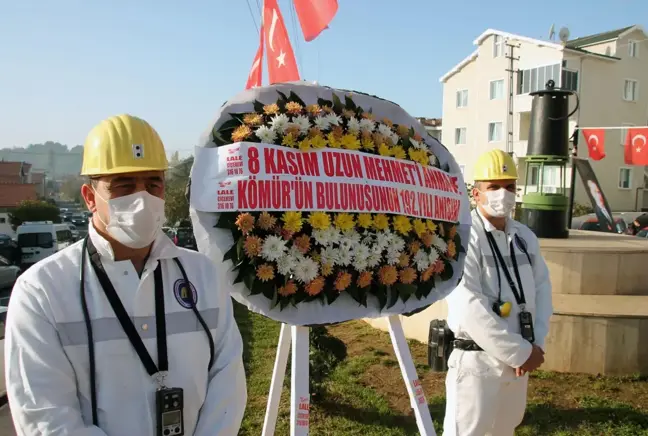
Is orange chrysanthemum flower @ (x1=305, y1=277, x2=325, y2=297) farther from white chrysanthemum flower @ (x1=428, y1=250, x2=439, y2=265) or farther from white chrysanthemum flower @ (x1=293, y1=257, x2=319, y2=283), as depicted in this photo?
white chrysanthemum flower @ (x1=428, y1=250, x2=439, y2=265)

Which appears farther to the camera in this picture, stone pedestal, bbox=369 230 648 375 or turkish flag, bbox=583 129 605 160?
turkish flag, bbox=583 129 605 160

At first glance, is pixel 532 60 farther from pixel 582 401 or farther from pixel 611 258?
→ pixel 582 401

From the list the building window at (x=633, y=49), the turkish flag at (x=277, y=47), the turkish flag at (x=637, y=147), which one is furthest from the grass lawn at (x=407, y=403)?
the building window at (x=633, y=49)

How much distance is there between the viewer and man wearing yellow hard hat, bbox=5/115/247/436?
5.80 feet

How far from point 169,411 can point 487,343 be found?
7.17ft

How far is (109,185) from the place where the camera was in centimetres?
200

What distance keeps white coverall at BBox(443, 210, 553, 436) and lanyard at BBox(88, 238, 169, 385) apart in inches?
85.0

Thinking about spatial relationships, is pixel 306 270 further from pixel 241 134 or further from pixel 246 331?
pixel 246 331

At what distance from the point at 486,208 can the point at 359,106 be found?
4.11ft

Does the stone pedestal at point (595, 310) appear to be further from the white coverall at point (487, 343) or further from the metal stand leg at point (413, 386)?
the metal stand leg at point (413, 386)

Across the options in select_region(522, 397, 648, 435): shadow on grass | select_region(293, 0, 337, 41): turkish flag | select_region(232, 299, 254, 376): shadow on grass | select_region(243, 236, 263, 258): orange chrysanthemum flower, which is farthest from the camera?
select_region(232, 299, 254, 376): shadow on grass

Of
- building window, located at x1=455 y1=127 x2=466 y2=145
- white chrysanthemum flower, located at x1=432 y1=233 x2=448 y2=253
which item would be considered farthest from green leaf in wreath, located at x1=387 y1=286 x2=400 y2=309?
building window, located at x1=455 y1=127 x2=466 y2=145

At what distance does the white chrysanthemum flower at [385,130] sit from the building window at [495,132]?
33.2 m

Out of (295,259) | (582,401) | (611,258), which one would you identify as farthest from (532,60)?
(295,259)
